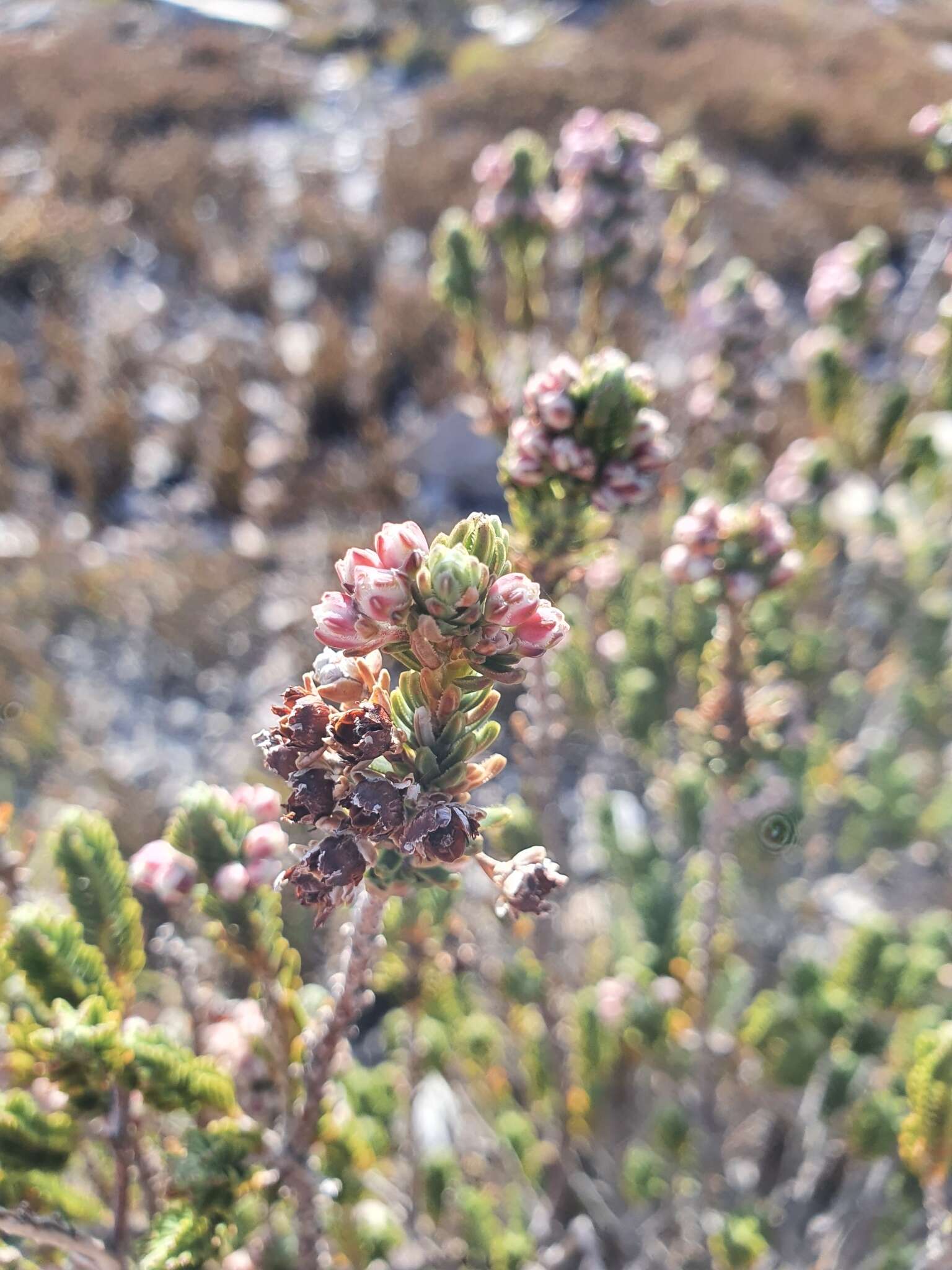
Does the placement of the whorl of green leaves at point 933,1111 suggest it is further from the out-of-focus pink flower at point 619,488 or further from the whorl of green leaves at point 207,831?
the whorl of green leaves at point 207,831

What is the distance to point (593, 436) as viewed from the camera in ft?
4.31

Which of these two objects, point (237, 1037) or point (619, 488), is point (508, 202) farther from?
point (237, 1037)

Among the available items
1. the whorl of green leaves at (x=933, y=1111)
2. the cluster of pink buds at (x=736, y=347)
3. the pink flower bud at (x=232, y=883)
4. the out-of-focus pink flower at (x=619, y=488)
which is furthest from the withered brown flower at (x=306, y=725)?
the cluster of pink buds at (x=736, y=347)

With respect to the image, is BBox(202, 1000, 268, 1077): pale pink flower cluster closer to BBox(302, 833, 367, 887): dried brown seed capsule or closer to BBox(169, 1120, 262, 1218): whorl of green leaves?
BBox(169, 1120, 262, 1218): whorl of green leaves

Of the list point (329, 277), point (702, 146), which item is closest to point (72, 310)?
point (329, 277)

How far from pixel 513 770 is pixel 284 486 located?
9.28 ft

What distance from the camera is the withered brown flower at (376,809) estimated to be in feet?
2.65

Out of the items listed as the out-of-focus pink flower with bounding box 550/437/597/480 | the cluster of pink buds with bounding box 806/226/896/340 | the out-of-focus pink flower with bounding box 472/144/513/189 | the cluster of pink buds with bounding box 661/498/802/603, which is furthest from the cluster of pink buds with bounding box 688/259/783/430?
the out-of-focus pink flower with bounding box 550/437/597/480

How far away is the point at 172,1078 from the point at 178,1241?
16cm

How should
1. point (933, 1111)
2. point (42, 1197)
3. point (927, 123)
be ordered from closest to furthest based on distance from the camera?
1. point (933, 1111)
2. point (42, 1197)
3. point (927, 123)

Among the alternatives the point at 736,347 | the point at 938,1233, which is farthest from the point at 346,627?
the point at 736,347

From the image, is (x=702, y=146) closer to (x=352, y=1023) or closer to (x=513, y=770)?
(x=513, y=770)

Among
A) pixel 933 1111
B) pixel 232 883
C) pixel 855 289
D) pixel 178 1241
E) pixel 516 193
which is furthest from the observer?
pixel 855 289

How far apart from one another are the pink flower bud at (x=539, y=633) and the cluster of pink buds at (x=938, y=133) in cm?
201
